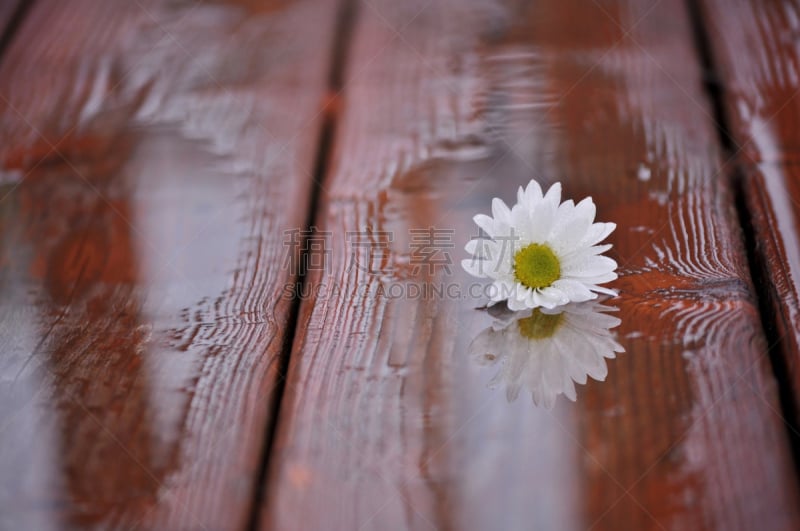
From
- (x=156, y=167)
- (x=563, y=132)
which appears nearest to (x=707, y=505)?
(x=563, y=132)

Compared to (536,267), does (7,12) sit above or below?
above

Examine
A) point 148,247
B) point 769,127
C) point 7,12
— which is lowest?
point 148,247

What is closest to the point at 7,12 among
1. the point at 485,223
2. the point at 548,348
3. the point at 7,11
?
the point at 7,11

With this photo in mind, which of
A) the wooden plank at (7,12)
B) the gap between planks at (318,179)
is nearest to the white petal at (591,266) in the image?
the gap between planks at (318,179)

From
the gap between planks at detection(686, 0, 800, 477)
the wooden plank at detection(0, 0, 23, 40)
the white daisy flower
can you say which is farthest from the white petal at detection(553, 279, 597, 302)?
the wooden plank at detection(0, 0, 23, 40)

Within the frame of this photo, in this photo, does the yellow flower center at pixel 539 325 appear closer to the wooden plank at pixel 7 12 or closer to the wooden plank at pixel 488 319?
the wooden plank at pixel 488 319

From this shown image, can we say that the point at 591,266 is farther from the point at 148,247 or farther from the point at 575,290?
the point at 148,247
